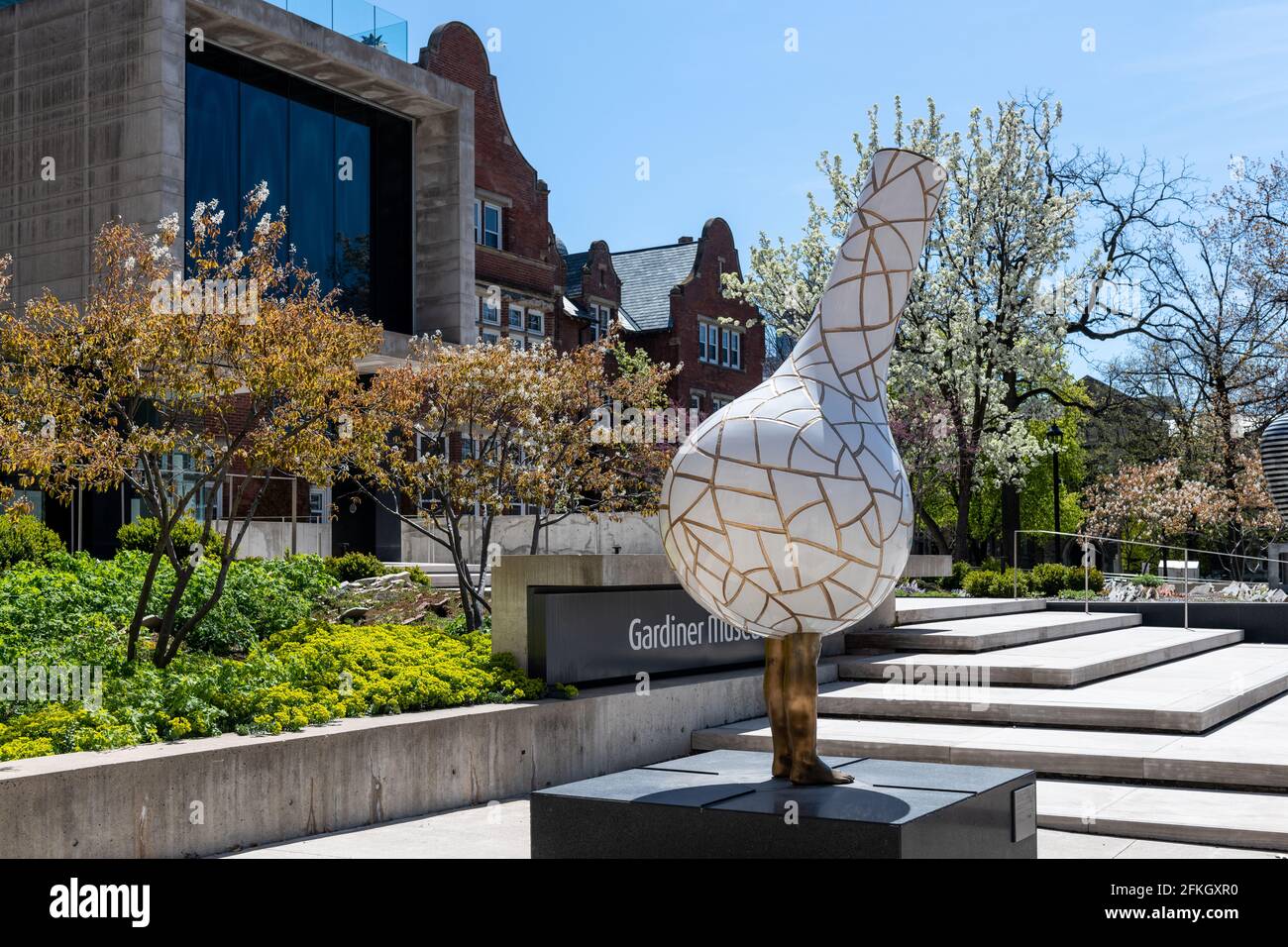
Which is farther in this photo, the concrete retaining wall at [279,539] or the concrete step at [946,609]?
the concrete retaining wall at [279,539]

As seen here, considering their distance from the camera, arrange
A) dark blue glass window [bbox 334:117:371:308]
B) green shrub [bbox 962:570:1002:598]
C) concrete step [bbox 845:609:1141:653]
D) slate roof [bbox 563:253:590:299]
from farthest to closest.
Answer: slate roof [bbox 563:253:590:299] → dark blue glass window [bbox 334:117:371:308] → green shrub [bbox 962:570:1002:598] → concrete step [bbox 845:609:1141:653]

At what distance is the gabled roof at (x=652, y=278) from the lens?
56844 mm

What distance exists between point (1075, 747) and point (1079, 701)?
1.36 meters

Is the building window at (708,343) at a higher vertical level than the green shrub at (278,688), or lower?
higher

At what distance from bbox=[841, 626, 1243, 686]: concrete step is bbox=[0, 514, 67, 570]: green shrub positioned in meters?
10.5

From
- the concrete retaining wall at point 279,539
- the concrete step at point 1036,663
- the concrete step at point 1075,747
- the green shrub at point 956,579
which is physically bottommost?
the concrete step at point 1075,747

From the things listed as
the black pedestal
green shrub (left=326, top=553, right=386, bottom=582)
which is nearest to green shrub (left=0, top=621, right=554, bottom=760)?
the black pedestal

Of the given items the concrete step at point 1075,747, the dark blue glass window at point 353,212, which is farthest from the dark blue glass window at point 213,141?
the concrete step at point 1075,747

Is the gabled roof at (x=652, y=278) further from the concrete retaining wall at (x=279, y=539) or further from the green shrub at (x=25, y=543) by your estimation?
the green shrub at (x=25, y=543)

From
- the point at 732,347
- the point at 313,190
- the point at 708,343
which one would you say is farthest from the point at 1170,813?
the point at 732,347

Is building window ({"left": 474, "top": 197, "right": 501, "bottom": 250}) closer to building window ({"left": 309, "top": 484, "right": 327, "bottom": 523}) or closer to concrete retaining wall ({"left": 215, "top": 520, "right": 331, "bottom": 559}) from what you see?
building window ({"left": 309, "top": 484, "right": 327, "bottom": 523})

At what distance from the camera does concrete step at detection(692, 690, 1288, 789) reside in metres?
9.49

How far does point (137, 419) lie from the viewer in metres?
23.0

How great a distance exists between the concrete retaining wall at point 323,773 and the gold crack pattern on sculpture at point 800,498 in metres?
3.52
